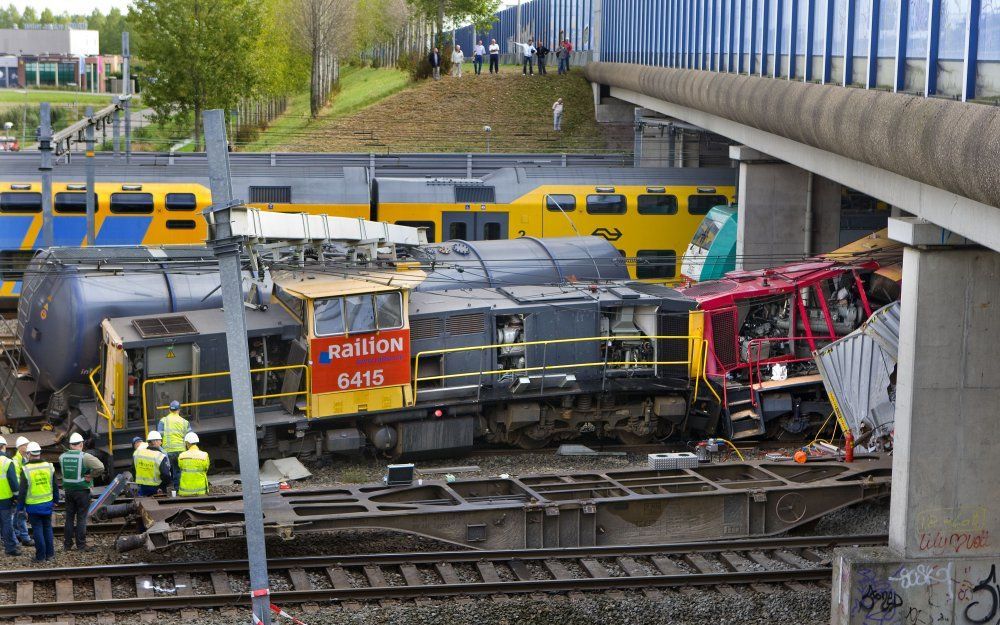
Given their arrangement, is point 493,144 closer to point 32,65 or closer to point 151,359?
point 151,359

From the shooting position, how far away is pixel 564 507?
16.4 metres

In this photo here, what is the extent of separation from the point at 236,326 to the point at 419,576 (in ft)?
17.8

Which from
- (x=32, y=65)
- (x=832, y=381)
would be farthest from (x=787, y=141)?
(x=32, y=65)

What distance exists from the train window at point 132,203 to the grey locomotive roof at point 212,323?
10.5 m

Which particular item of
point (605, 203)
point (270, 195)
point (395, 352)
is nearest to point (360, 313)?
point (395, 352)

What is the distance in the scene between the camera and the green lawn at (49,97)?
87.7 m

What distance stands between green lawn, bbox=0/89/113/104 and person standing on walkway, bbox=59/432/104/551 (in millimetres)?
72680

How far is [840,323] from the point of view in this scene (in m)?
21.8

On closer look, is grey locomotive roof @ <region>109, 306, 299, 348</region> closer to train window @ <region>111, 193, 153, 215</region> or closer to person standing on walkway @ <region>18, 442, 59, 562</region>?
person standing on walkway @ <region>18, 442, 59, 562</region>

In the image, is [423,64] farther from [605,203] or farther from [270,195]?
[270,195]

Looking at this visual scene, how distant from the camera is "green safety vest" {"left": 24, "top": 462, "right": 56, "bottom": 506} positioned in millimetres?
15086

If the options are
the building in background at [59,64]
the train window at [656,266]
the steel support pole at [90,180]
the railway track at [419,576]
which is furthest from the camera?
the building in background at [59,64]

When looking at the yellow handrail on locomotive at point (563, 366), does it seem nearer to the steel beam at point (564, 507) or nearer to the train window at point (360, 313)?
the train window at point (360, 313)

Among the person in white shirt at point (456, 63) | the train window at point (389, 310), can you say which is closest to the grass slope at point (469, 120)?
the person in white shirt at point (456, 63)
